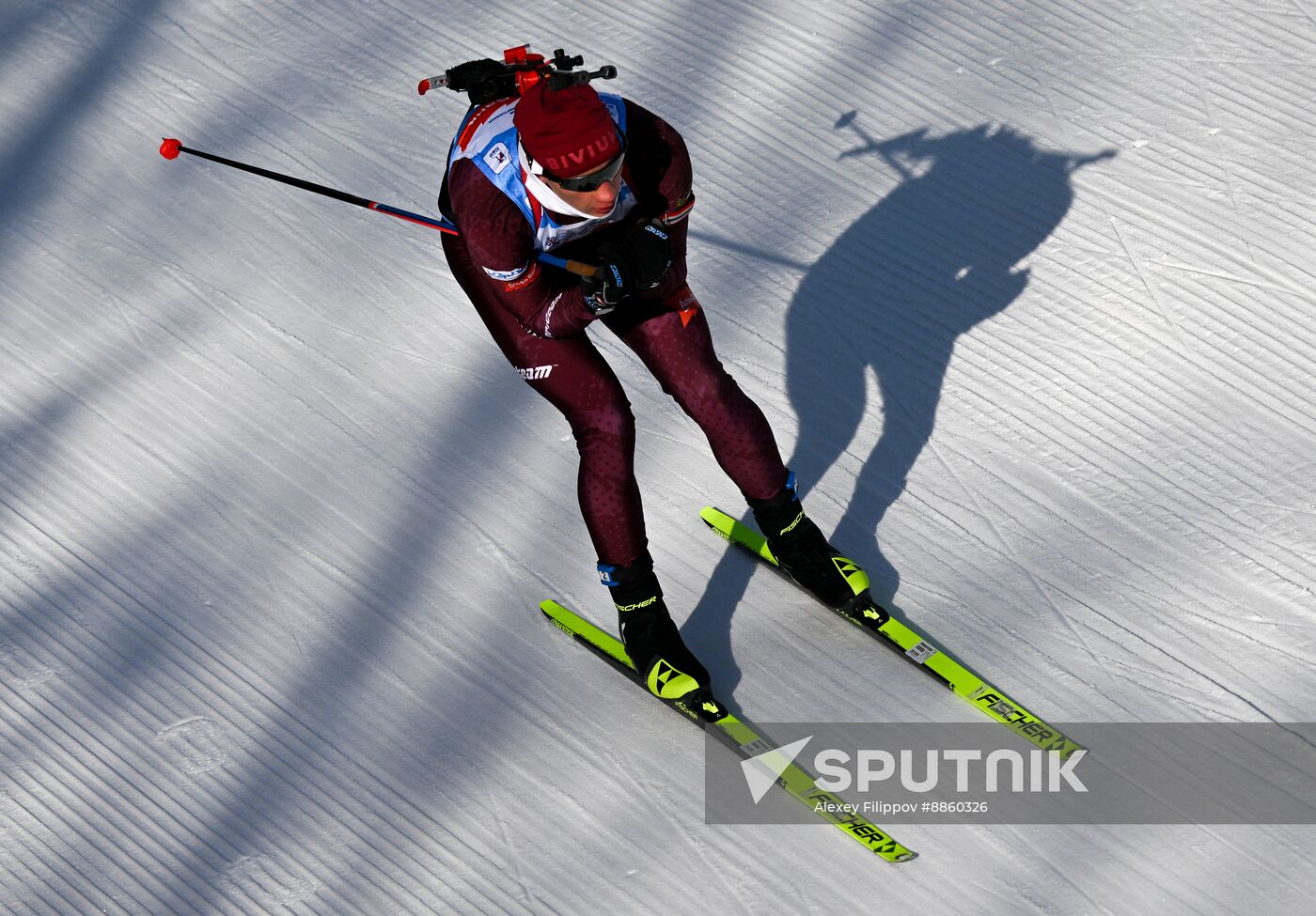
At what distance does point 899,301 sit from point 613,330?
1.34 m

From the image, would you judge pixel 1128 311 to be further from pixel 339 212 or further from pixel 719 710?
pixel 339 212

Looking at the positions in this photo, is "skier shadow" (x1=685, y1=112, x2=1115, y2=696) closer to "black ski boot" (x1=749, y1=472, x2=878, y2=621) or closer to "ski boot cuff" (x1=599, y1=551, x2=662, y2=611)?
"black ski boot" (x1=749, y1=472, x2=878, y2=621)

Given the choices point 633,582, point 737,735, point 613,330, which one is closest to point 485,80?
point 613,330

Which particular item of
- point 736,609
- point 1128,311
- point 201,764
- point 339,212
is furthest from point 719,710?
point 339,212

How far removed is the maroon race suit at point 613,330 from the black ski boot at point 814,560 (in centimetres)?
9

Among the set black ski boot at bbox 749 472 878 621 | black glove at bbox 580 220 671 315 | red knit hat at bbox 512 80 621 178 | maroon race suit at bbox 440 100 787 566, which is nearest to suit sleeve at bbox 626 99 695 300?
maroon race suit at bbox 440 100 787 566

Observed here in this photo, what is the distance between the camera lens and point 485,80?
2.99m

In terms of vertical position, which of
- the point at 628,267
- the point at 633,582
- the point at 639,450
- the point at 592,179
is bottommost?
the point at 639,450

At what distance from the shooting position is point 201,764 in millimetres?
3166

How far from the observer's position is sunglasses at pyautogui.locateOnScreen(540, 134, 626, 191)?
2678mm

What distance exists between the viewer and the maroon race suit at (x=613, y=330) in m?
2.81

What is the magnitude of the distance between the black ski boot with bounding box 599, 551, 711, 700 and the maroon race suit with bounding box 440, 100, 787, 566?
1.8 inches

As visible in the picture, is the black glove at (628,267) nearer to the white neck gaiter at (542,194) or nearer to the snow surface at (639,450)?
Result: the white neck gaiter at (542,194)

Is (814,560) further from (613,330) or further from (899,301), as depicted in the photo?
(899,301)
